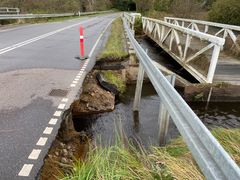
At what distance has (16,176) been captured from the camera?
348 cm

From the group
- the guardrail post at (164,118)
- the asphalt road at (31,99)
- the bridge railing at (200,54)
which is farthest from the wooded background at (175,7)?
the guardrail post at (164,118)

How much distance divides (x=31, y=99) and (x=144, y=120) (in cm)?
317

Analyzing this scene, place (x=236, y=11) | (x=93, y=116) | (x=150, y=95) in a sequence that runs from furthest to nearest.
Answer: (x=236, y=11) < (x=150, y=95) < (x=93, y=116)

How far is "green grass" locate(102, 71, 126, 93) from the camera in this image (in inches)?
364

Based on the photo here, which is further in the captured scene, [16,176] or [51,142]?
[51,142]

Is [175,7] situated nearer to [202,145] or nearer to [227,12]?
[227,12]

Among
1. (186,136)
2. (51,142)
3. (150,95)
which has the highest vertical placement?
(186,136)

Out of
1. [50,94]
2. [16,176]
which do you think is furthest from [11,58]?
[16,176]

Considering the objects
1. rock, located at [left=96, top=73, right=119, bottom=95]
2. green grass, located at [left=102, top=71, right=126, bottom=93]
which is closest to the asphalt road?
rock, located at [left=96, top=73, right=119, bottom=95]

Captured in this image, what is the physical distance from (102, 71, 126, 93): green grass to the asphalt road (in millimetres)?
741

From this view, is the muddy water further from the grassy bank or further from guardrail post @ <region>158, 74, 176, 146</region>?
the grassy bank

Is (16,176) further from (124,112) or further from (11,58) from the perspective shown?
(11,58)

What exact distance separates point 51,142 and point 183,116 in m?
2.38

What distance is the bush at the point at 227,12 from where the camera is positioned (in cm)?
1820
